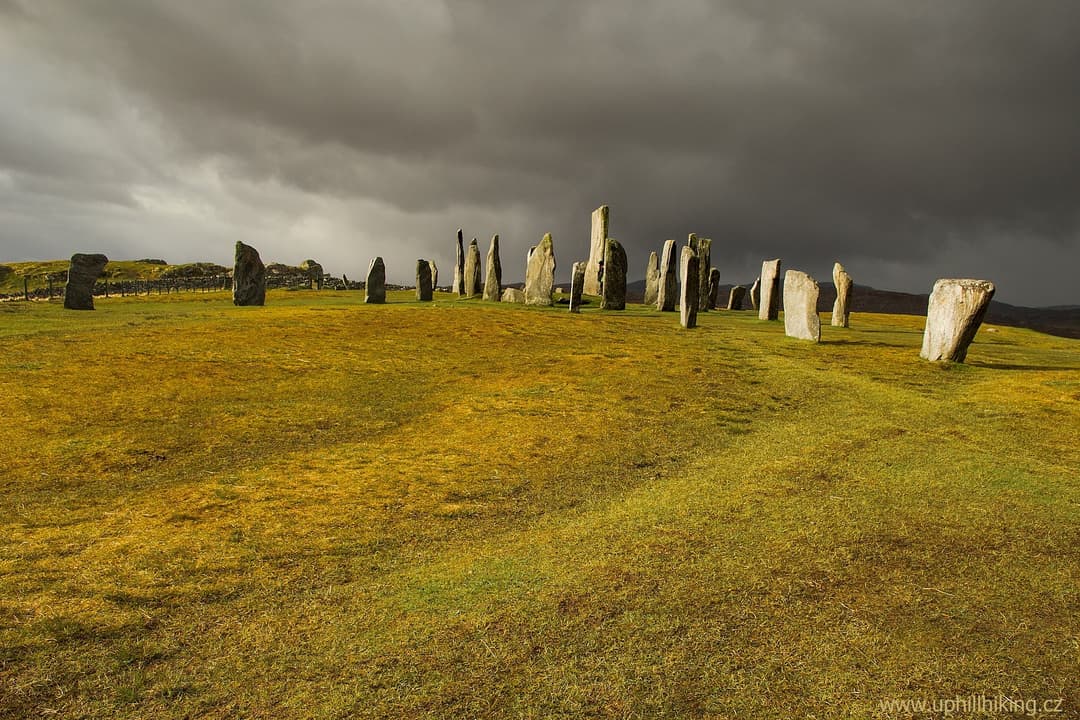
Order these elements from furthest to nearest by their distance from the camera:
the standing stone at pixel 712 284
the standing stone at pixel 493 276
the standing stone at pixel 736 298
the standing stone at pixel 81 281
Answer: the standing stone at pixel 736 298, the standing stone at pixel 712 284, the standing stone at pixel 493 276, the standing stone at pixel 81 281

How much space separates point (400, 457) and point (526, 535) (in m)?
3.08

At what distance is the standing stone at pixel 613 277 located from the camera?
103 ft

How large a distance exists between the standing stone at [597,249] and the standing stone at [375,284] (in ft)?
45.6

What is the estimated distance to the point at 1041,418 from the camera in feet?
35.0

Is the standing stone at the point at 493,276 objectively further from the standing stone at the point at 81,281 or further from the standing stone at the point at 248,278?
the standing stone at the point at 81,281

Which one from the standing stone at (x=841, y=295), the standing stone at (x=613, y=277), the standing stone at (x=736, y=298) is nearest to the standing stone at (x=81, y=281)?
the standing stone at (x=613, y=277)

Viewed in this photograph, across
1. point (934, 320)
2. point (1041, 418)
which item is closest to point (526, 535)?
point (1041, 418)

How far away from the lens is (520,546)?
19.2 ft

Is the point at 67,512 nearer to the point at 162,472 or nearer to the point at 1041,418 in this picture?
the point at 162,472

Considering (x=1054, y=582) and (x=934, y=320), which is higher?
(x=934, y=320)

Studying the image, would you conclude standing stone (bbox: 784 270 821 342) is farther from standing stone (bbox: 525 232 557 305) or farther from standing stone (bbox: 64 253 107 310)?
standing stone (bbox: 64 253 107 310)

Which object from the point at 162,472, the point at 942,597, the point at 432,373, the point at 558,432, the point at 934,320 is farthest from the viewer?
the point at 934,320

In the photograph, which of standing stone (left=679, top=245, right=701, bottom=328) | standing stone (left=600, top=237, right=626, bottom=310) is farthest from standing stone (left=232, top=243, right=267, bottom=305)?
standing stone (left=679, top=245, right=701, bottom=328)

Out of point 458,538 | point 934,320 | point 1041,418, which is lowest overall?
point 458,538
